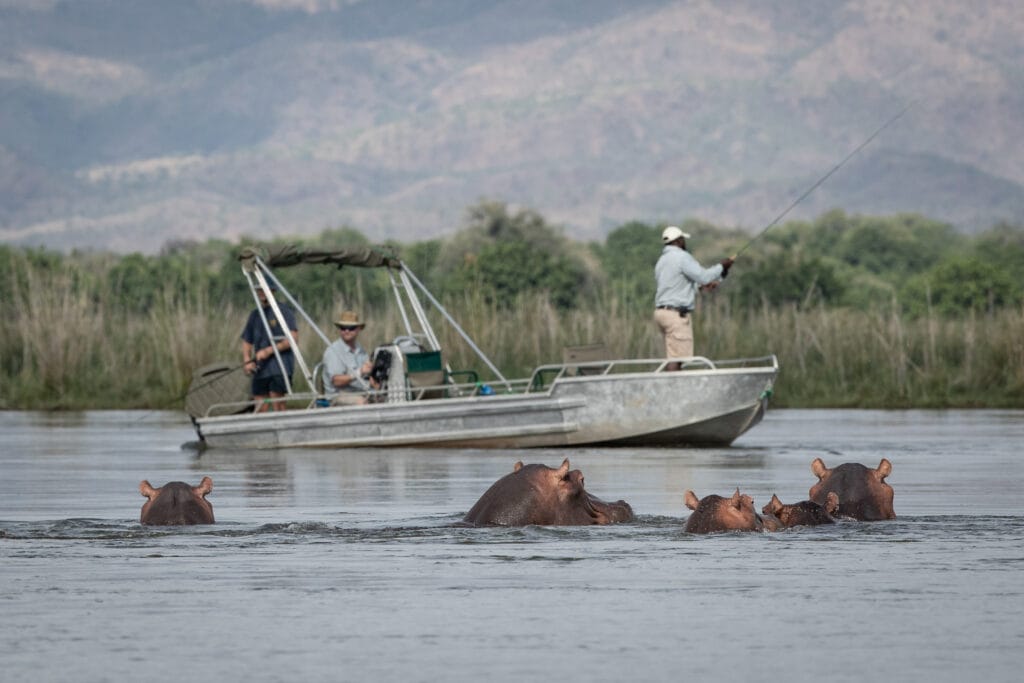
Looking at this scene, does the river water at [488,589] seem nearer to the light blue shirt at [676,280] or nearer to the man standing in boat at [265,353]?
the light blue shirt at [676,280]

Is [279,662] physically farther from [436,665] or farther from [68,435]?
[68,435]

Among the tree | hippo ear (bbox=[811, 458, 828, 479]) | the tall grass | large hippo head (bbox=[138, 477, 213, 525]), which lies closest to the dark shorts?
the tall grass

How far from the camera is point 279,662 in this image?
710 cm

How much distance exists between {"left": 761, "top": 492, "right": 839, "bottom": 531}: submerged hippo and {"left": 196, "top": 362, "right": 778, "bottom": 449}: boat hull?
23.1 feet

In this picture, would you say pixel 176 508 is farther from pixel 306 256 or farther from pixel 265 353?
pixel 306 256

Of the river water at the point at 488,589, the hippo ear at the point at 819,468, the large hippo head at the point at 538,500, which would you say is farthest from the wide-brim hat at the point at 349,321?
the hippo ear at the point at 819,468

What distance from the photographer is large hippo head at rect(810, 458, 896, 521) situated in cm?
1116

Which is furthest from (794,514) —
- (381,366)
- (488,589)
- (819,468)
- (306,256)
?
(306,256)

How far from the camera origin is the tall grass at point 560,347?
Result: 1014 inches

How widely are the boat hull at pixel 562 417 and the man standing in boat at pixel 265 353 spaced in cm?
64

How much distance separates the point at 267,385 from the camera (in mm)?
20234

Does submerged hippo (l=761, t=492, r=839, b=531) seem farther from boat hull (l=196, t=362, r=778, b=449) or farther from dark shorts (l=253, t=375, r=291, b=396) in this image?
dark shorts (l=253, t=375, r=291, b=396)

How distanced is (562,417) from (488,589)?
9.72 m

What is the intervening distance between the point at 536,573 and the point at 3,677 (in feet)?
9.75
